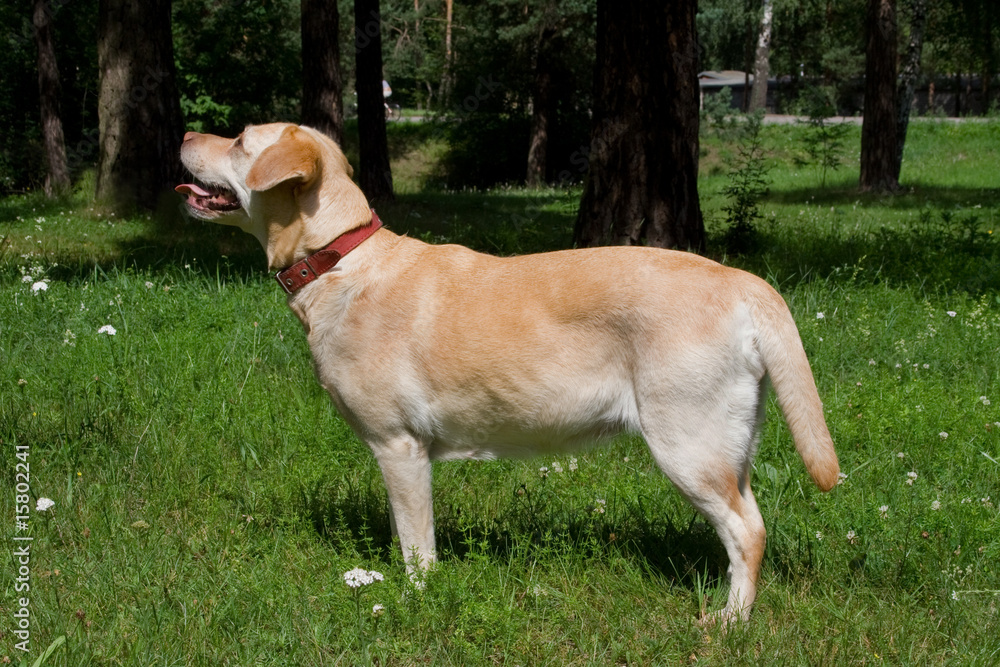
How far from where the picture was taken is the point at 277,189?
339cm

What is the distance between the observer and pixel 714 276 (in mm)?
2936

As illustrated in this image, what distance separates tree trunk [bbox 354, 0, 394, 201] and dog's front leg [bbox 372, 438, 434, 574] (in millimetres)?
10485

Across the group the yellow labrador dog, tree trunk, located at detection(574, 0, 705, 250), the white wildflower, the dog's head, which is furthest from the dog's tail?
tree trunk, located at detection(574, 0, 705, 250)

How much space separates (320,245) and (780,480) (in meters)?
2.48

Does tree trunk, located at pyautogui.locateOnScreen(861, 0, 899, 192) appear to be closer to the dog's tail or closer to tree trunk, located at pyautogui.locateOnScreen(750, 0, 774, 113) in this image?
the dog's tail

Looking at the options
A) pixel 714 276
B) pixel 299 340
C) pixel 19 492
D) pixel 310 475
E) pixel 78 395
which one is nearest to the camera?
pixel 714 276

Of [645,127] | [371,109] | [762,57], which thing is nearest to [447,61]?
[762,57]

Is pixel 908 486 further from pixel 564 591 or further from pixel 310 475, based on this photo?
pixel 310 475

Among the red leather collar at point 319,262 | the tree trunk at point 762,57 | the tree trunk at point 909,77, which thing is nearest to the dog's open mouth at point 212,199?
the red leather collar at point 319,262

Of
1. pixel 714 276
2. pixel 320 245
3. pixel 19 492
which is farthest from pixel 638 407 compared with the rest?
pixel 19 492

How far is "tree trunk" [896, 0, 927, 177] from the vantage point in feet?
56.6

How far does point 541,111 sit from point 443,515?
23225 mm

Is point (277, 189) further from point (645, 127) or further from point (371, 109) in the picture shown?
point (371, 109)

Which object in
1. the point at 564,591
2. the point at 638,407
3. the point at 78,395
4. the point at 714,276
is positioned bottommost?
the point at 564,591
